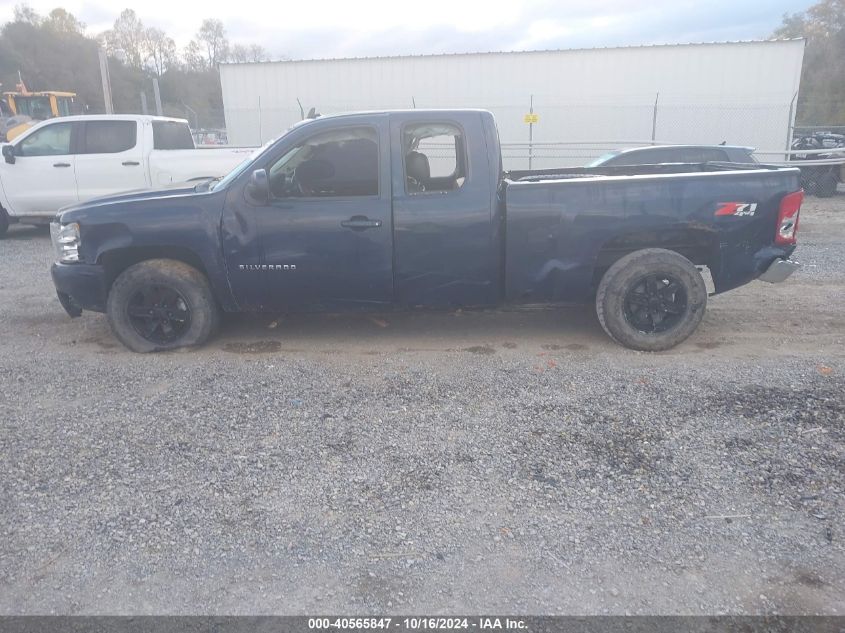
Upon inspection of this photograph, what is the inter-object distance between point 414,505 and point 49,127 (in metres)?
10.3

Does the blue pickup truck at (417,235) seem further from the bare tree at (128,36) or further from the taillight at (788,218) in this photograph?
the bare tree at (128,36)

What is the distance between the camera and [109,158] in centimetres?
1070

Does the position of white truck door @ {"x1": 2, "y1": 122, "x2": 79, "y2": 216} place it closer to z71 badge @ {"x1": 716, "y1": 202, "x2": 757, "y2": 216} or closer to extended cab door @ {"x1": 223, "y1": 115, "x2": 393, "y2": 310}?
extended cab door @ {"x1": 223, "y1": 115, "x2": 393, "y2": 310}

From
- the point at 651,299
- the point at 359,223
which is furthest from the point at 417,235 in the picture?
the point at 651,299

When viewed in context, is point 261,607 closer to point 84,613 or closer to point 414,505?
point 84,613

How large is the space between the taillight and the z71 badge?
218 mm

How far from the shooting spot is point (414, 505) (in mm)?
3268

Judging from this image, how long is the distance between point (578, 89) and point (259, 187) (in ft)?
51.2

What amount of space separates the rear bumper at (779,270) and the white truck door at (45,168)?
32.7 feet

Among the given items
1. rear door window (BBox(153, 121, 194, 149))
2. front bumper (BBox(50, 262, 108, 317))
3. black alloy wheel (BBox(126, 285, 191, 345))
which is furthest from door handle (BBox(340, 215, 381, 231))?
rear door window (BBox(153, 121, 194, 149))

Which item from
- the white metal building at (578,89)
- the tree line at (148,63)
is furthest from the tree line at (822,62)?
the white metal building at (578,89)

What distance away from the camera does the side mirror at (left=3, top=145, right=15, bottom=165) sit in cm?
1053

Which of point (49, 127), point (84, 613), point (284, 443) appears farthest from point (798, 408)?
point (49, 127)

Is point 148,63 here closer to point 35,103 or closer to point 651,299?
point 35,103
